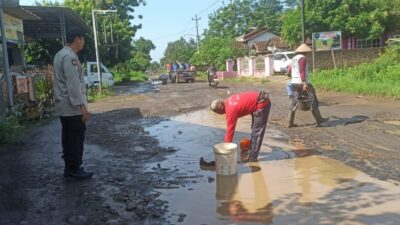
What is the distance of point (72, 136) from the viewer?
6.24 m

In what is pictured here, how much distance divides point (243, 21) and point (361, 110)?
186ft

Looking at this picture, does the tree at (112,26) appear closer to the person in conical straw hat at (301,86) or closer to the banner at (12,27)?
the banner at (12,27)

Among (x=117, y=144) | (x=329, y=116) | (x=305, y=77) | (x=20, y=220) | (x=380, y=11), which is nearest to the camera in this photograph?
(x=20, y=220)

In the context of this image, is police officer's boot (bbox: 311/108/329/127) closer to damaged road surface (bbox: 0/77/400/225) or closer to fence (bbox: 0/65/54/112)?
damaged road surface (bbox: 0/77/400/225)

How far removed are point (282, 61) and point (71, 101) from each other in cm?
2696

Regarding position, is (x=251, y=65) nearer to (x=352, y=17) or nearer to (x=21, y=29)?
(x=352, y=17)

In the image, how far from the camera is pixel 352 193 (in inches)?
220

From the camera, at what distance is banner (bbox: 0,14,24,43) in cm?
1901

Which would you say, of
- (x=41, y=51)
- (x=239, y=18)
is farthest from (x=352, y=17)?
(x=239, y=18)

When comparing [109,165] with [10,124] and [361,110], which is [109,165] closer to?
[10,124]

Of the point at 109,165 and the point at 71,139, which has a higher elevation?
the point at 71,139

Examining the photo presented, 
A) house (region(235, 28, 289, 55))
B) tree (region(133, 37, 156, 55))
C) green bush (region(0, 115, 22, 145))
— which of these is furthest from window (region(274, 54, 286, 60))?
tree (region(133, 37, 156, 55))

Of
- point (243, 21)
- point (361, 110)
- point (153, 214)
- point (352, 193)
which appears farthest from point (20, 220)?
point (243, 21)

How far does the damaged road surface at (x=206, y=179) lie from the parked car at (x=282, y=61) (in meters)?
20.7
